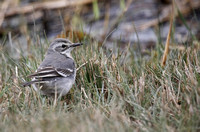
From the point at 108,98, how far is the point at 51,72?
1177 mm

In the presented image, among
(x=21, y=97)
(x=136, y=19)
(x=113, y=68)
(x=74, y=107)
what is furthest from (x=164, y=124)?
(x=136, y=19)

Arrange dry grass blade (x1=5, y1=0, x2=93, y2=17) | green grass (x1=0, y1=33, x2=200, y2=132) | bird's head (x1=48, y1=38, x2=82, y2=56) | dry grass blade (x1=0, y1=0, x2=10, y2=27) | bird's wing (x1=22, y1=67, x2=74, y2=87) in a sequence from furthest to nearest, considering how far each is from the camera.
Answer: dry grass blade (x1=5, y1=0, x2=93, y2=17) → dry grass blade (x1=0, y1=0, x2=10, y2=27) → bird's head (x1=48, y1=38, x2=82, y2=56) → bird's wing (x1=22, y1=67, x2=74, y2=87) → green grass (x1=0, y1=33, x2=200, y2=132)

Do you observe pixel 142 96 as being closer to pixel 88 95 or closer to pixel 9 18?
pixel 88 95

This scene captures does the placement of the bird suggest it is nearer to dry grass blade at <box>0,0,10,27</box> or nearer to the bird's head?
the bird's head

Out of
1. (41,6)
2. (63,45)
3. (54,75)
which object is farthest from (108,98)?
(41,6)

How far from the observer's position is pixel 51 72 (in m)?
5.83

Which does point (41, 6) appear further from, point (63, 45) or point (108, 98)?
point (108, 98)

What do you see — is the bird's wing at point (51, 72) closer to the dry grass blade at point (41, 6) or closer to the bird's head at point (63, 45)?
the bird's head at point (63, 45)

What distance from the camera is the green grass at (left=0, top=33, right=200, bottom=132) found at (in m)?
4.12

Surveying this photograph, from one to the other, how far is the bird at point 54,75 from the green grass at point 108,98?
153mm

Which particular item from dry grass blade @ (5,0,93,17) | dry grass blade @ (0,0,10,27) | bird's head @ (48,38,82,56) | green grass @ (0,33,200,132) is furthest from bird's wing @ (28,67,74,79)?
dry grass blade @ (5,0,93,17)

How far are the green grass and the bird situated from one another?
153 mm

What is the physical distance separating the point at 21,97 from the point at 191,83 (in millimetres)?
2516

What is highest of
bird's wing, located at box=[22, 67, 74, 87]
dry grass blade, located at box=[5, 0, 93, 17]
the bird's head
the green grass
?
dry grass blade, located at box=[5, 0, 93, 17]
